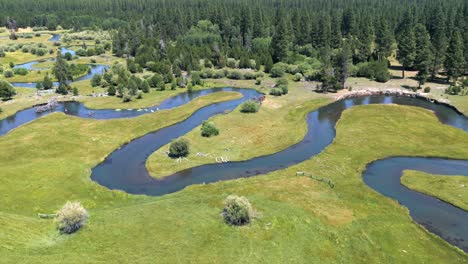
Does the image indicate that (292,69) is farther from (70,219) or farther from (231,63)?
(70,219)

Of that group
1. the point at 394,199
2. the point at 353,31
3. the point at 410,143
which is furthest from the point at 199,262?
the point at 353,31

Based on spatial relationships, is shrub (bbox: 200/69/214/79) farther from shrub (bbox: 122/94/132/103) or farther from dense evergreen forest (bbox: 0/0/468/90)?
shrub (bbox: 122/94/132/103)

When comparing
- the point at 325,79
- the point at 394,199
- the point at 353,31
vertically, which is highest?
the point at 353,31

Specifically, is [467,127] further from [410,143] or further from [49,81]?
[49,81]

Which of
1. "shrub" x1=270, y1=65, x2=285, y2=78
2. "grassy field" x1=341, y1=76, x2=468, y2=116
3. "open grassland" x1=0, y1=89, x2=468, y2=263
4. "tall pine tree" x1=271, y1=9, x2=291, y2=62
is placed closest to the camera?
"open grassland" x1=0, y1=89, x2=468, y2=263

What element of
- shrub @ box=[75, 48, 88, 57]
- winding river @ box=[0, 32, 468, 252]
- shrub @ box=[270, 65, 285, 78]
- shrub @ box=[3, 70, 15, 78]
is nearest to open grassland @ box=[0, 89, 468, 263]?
winding river @ box=[0, 32, 468, 252]

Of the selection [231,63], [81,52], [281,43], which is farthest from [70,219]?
[81,52]

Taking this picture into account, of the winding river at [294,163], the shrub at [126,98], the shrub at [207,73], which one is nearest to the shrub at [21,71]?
→ the winding river at [294,163]

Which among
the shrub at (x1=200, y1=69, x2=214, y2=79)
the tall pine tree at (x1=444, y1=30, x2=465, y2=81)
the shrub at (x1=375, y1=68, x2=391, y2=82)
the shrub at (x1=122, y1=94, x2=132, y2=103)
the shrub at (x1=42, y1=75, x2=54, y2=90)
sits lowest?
the shrub at (x1=122, y1=94, x2=132, y2=103)
